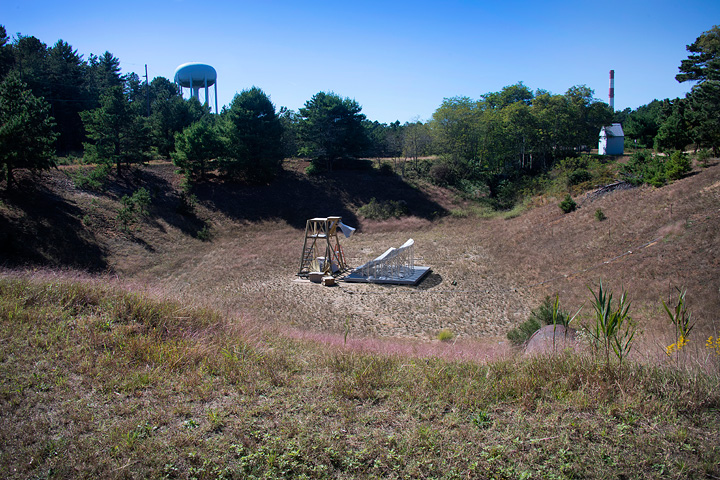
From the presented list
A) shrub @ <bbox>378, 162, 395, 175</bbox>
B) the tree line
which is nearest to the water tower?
the tree line

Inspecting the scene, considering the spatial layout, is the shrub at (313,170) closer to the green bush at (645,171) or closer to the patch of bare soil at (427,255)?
the patch of bare soil at (427,255)

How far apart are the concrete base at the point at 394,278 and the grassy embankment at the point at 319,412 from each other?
1090 centimetres

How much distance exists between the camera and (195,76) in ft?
148

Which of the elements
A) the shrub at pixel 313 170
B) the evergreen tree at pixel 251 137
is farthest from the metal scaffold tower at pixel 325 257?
the shrub at pixel 313 170

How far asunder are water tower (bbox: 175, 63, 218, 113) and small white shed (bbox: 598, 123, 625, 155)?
4427 centimetres

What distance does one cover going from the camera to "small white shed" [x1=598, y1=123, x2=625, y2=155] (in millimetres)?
45531

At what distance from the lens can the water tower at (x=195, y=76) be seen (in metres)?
44.6

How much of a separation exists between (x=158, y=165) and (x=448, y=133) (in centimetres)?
2597

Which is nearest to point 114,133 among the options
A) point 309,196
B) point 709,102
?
point 309,196

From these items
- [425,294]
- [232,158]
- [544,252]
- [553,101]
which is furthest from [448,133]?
[425,294]

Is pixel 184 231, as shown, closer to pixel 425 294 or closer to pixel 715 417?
pixel 425 294

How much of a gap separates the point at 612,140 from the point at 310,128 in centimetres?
3396

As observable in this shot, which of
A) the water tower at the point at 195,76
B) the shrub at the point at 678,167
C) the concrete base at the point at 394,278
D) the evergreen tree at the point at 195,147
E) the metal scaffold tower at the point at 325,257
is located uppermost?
the water tower at the point at 195,76

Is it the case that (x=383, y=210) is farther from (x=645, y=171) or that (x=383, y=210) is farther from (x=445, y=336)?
(x=445, y=336)
